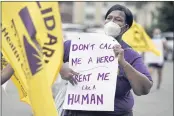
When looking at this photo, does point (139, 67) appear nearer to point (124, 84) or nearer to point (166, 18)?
point (124, 84)

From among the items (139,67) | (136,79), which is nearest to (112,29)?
(139,67)

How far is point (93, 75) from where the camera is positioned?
12.1ft

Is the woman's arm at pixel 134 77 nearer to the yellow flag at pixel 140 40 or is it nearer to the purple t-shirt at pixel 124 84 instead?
the purple t-shirt at pixel 124 84

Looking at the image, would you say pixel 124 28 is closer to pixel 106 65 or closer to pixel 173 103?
pixel 106 65

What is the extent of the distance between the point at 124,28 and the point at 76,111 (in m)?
0.73

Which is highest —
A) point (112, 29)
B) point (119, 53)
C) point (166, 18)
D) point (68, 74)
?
point (112, 29)

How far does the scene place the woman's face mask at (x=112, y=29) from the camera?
3.68 meters

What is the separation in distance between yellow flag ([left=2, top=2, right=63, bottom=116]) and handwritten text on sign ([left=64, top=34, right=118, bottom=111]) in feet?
1.64

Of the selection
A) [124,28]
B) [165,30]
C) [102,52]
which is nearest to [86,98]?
[102,52]

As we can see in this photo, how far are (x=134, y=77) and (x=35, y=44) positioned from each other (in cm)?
77

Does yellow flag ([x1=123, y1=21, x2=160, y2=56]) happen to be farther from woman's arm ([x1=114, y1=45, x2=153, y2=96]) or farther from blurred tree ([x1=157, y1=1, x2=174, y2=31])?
blurred tree ([x1=157, y1=1, x2=174, y2=31])

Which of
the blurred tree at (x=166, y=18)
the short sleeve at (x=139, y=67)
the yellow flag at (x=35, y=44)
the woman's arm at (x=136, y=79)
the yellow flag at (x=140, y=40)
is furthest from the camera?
the blurred tree at (x=166, y=18)

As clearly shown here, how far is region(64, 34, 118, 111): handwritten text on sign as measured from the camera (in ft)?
12.0

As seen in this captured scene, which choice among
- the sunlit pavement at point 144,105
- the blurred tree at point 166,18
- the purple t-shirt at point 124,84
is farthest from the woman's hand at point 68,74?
the blurred tree at point 166,18
